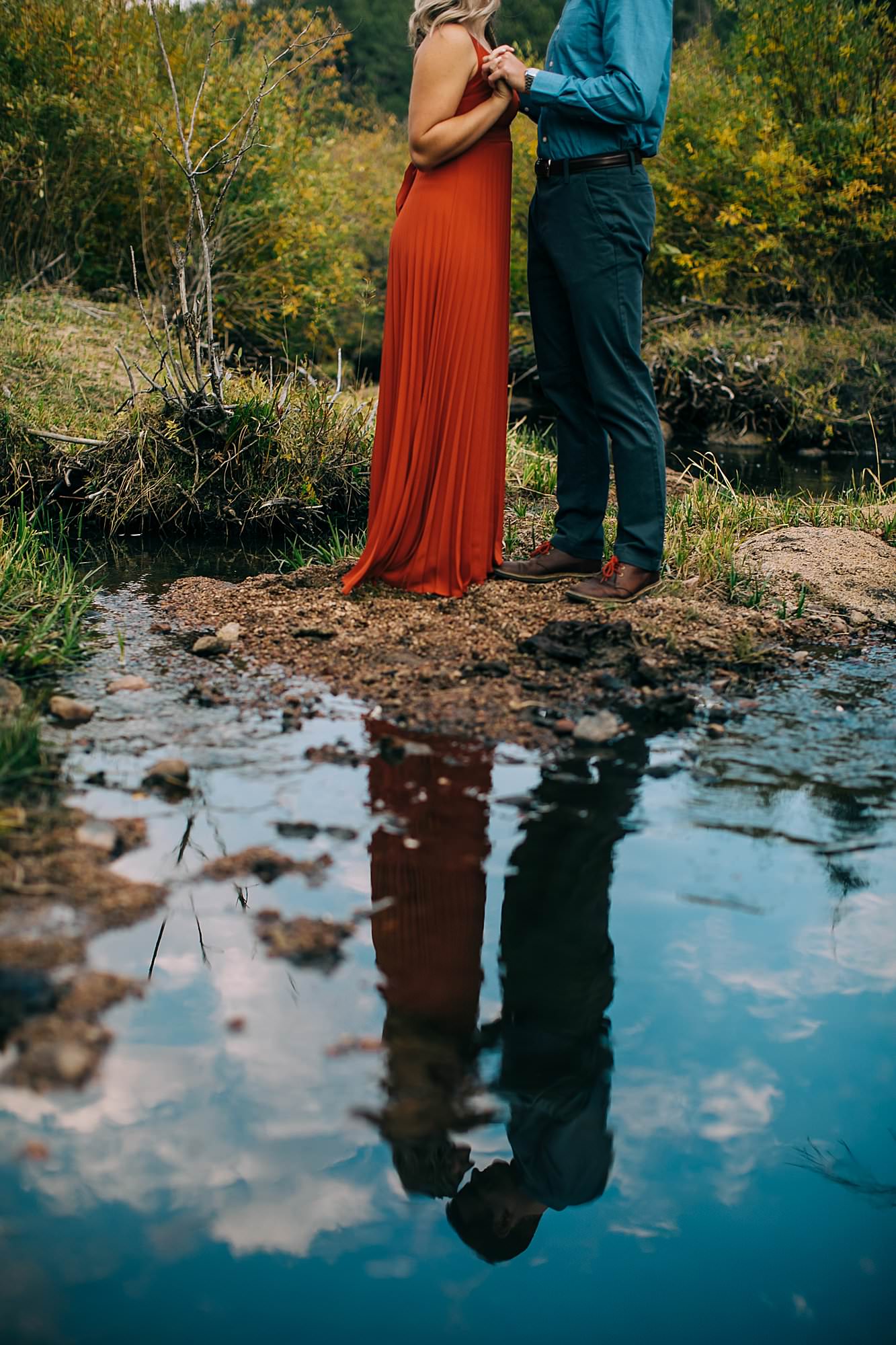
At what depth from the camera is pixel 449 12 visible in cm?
348

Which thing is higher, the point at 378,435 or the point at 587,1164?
the point at 378,435

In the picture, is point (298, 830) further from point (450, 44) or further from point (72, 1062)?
point (450, 44)

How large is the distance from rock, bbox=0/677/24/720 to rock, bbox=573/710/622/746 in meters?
1.33

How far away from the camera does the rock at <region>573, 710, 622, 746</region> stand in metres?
2.80

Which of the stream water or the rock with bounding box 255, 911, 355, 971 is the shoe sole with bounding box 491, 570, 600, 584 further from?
the rock with bounding box 255, 911, 355, 971

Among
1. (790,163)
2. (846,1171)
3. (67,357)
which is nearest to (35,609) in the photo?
(846,1171)

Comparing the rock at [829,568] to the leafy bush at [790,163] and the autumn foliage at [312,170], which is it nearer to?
the autumn foliage at [312,170]

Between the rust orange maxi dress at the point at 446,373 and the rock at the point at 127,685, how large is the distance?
3.04 ft

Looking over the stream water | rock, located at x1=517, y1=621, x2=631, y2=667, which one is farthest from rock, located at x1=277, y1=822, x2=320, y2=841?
rock, located at x1=517, y1=621, x2=631, y2=667

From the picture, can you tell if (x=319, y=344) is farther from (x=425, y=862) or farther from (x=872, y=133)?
(x=425, y=862)

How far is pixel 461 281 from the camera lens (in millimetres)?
3666

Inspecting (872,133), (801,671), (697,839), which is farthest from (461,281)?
(872,133)

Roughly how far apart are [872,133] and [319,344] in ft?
17.4

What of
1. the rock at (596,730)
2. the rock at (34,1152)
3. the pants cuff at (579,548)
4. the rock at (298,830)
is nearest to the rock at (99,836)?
the rock at (298,830)
